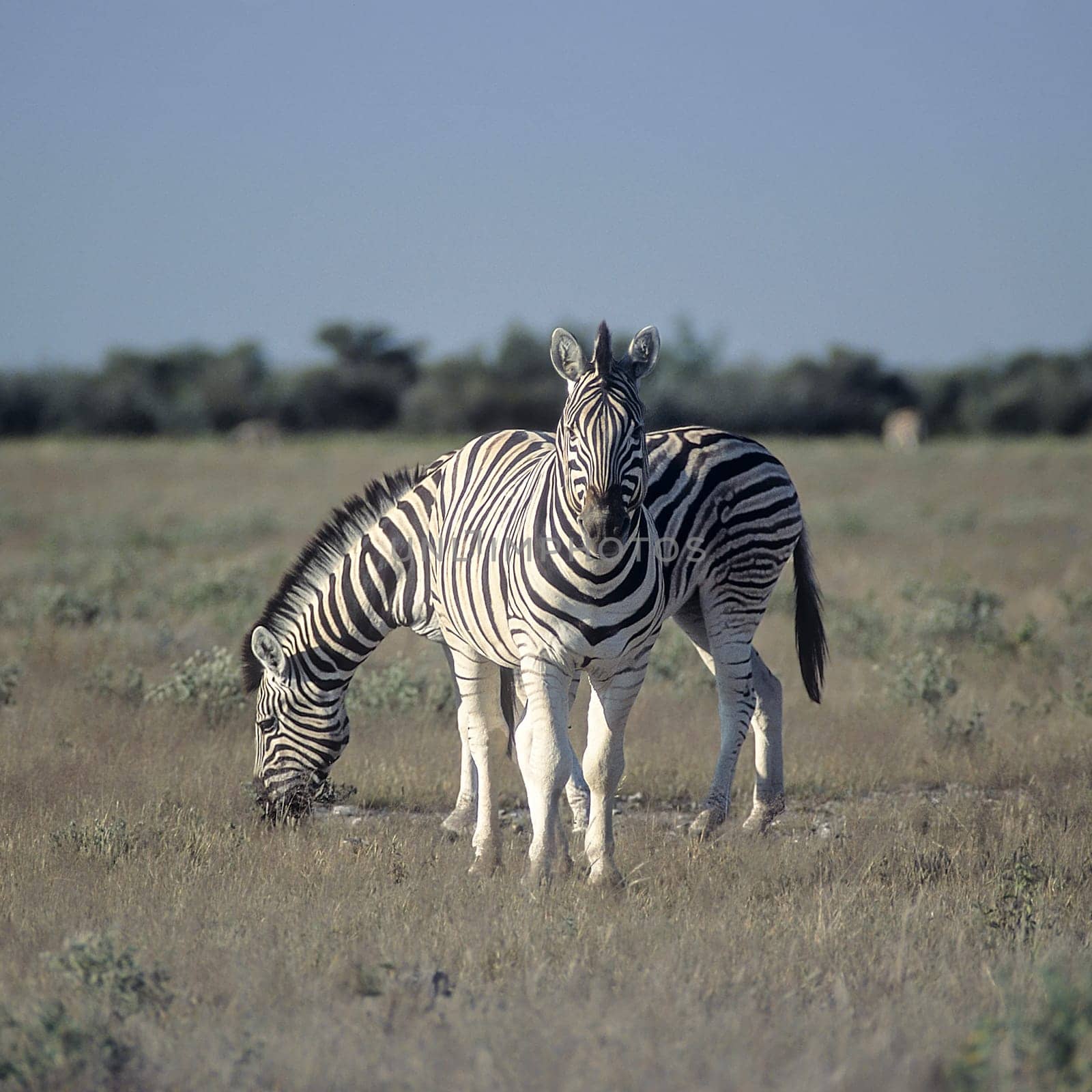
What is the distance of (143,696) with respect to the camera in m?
8.49

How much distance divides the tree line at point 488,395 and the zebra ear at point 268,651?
4212cm

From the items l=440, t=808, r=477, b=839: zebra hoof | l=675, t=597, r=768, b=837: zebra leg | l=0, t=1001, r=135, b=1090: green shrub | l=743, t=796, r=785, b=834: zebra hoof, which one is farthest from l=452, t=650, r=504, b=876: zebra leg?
l=0, t=1001, r=135, b=1090: green shrub

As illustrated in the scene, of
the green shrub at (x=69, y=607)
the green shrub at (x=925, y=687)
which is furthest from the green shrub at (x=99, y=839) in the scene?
the green shrub at (x=69, y=607)

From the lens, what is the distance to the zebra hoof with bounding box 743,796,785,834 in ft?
21.1

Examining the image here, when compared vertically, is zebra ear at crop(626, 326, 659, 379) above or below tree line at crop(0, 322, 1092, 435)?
below

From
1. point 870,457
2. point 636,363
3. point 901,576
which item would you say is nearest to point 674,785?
point 636,363

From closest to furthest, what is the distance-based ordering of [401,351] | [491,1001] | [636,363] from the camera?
1. [491,1001]
2. [636,363]
3. [401,351]

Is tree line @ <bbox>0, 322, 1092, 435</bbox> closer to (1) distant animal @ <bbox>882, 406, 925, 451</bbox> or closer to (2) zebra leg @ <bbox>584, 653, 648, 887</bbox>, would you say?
(1) distant animal @ <bbox>882, 406, 925, 451</bbox>

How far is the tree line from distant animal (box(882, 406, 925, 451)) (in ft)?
15.7

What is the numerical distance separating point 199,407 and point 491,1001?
53307 mm

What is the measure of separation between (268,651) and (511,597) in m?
1.62

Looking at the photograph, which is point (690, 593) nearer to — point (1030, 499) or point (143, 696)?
point (143, 696)

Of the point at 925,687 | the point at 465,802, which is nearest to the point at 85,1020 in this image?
the point at 465,802

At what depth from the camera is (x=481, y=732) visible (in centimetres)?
595
